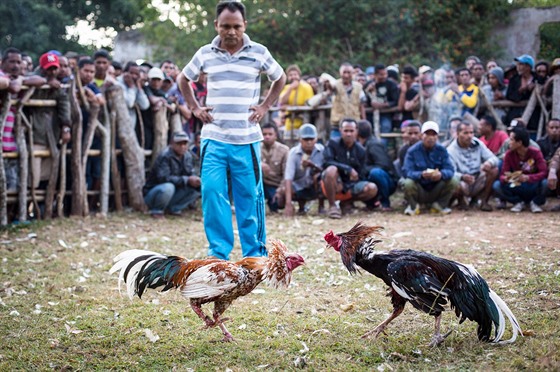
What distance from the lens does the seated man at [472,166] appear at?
10797mm

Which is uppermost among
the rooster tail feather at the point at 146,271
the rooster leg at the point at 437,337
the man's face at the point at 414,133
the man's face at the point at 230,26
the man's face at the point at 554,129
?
the man's face at the point at 230,26

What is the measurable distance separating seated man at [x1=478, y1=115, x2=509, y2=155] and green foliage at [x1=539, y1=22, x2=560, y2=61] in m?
6.99

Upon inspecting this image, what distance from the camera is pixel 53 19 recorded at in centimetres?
2234

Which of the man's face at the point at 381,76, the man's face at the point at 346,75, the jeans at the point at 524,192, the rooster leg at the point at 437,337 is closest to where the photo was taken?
the rooster leg at the point at 437,337

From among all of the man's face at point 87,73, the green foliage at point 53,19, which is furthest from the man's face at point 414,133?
the green foliage at point 53,19

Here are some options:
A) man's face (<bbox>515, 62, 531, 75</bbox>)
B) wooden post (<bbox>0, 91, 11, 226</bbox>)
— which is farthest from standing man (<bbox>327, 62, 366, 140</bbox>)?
wooden post (<bbox>0, 91, 11, 226</bbox>)

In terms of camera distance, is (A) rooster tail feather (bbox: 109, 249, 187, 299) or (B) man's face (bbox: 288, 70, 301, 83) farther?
(B) man's face (bbox: 288, 70, 301, 83)

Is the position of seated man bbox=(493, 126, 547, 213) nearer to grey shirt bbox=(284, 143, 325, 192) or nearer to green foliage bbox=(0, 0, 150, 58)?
grey shirt bbox=(284, 143, 325, 192)

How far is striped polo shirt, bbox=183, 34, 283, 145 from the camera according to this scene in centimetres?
627

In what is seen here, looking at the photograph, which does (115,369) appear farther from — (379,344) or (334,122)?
(334,122)

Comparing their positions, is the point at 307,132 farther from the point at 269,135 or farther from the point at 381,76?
the point at 381,76

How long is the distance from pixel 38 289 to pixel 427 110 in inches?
338

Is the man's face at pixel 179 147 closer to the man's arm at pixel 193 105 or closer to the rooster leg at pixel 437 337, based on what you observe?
the man's arm at pixel 193 105

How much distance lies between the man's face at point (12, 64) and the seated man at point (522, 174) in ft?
24.6
